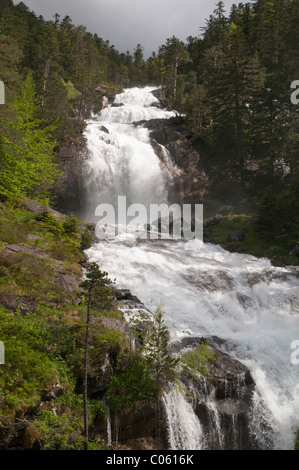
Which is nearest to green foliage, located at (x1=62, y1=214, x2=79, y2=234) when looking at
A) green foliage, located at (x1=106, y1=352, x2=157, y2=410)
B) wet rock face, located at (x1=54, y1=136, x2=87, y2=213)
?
green foliage, located at (x1=106, y1=352, x2=157, y2=410)

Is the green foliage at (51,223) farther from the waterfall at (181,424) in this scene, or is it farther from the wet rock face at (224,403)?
the waterfall at (181,424)

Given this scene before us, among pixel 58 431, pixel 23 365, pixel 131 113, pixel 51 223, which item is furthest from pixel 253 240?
→ pixel 131 113

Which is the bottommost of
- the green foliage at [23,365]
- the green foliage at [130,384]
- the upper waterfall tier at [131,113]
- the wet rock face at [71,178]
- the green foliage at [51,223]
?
the green foliage at [130,384]

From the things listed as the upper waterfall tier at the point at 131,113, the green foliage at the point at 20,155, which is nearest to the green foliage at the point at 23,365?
the green foliage at the point at 20,155

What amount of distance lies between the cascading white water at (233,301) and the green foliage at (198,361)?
5.31 feet

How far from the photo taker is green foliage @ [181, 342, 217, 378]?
10.0 meters

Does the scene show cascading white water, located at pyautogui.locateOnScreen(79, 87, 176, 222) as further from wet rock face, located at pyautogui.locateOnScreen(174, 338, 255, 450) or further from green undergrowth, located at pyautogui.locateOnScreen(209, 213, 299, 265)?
wet rock face, located at pyautogui.locateOnScreen(174, 338, 255, 450)

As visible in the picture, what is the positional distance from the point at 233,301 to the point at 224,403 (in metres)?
6.59

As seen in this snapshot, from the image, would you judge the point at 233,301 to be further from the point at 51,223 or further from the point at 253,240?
the point at 51,223

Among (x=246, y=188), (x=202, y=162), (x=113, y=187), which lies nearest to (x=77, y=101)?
(x=113, y=187)

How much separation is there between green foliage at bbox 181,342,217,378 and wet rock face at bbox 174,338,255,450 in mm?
166

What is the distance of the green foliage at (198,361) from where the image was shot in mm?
10023
